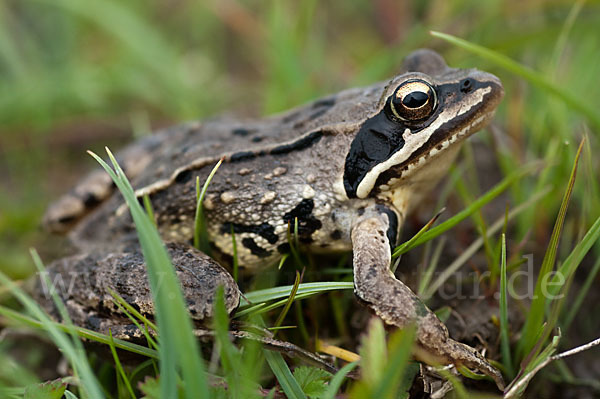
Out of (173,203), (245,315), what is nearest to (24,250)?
(173,203)

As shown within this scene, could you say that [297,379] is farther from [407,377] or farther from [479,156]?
[479,156]

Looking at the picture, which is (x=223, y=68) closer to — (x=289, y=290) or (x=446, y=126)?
(x=446, y=126)

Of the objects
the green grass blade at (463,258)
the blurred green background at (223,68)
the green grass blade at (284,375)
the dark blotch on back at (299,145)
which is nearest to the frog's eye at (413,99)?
the dark blotch on back at (299,145)

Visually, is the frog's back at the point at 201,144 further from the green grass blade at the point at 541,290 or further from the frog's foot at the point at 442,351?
the frog's foot at the point at 442,351

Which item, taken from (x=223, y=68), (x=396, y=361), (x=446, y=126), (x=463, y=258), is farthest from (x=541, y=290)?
(x=223, y=68)

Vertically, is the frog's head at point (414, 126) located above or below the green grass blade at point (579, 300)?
above

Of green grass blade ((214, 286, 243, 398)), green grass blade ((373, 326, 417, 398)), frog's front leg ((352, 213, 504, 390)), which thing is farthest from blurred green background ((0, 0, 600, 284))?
green grass blade ((214, 286, 243, 398))
